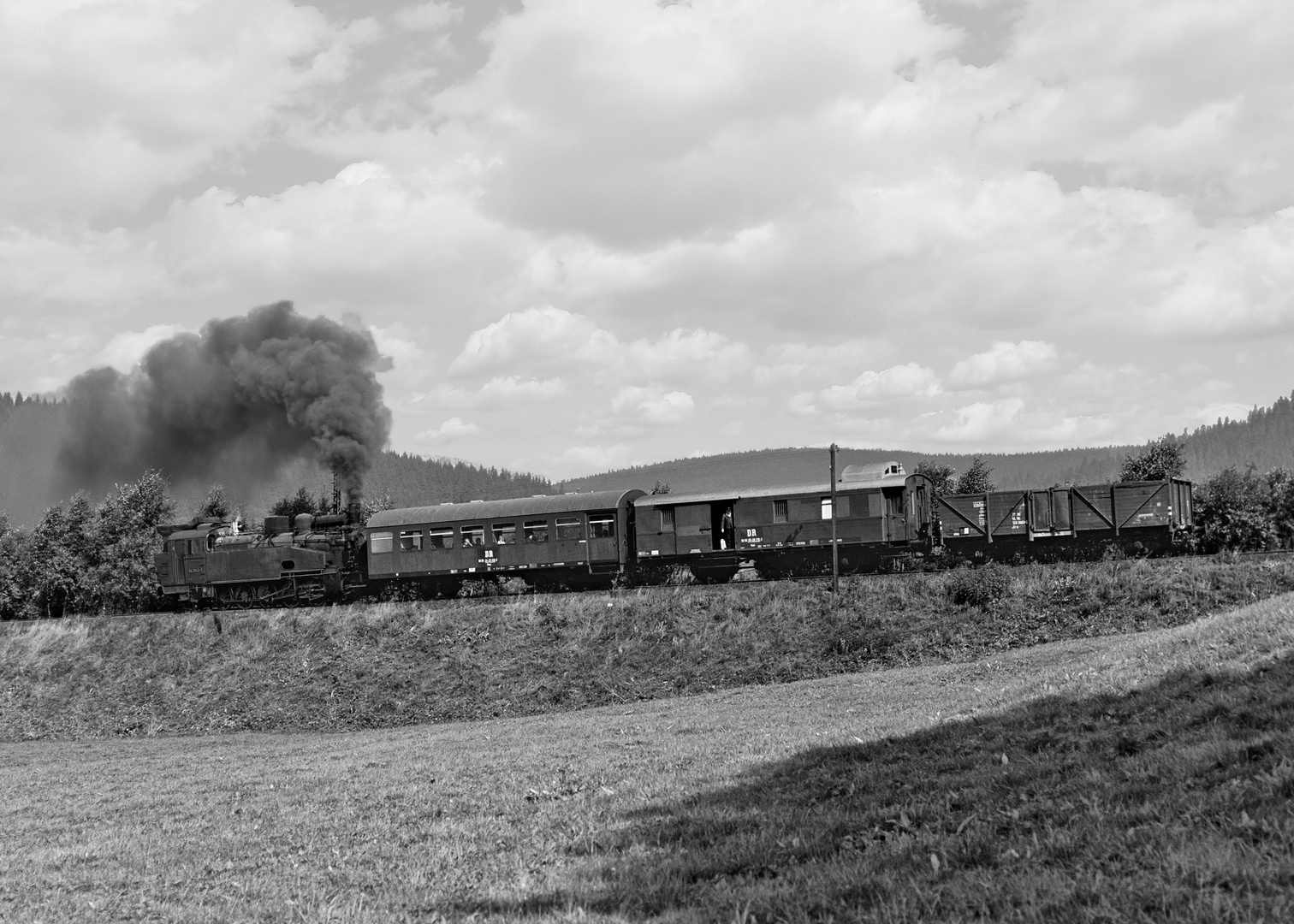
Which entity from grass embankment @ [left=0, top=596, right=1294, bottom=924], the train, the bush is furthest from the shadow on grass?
the train

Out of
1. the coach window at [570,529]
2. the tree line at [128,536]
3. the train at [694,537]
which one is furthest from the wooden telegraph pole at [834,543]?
the tree line at [128,536]

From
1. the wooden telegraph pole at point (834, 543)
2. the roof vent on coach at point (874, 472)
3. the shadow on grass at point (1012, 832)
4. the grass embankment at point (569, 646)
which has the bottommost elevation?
the grass embankment at point (569, 646)

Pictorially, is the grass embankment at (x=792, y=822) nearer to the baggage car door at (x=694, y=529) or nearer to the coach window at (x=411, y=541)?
the baggage car door at (x=694, y=529)

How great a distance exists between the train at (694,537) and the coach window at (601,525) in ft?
0.11

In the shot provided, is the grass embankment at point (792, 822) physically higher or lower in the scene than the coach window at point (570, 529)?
lower

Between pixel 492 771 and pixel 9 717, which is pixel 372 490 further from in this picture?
pixel 492 771

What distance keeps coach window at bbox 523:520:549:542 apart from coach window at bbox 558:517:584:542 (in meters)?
0.58

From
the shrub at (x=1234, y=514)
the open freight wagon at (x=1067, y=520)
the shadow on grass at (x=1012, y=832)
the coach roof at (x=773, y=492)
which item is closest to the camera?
the shadow on grass at (x=1012, y=832)

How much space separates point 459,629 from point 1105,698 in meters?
26.3

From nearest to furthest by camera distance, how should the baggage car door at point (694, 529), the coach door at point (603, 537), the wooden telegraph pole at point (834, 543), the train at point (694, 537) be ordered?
the wooden telegraph pole at point (834, 543) → the train at point (694, 537) → the baggage car door at point (694, 529) → the coach door at point (603, 537)

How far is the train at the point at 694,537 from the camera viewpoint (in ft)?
119

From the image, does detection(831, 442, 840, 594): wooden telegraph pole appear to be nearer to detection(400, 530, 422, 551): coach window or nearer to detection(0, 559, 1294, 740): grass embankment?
detection(0, 559, 1294, 740): grass embankment

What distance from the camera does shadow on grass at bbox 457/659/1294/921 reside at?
20.4 feet

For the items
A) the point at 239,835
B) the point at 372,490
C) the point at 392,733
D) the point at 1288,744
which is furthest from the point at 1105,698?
the point at 372,490
